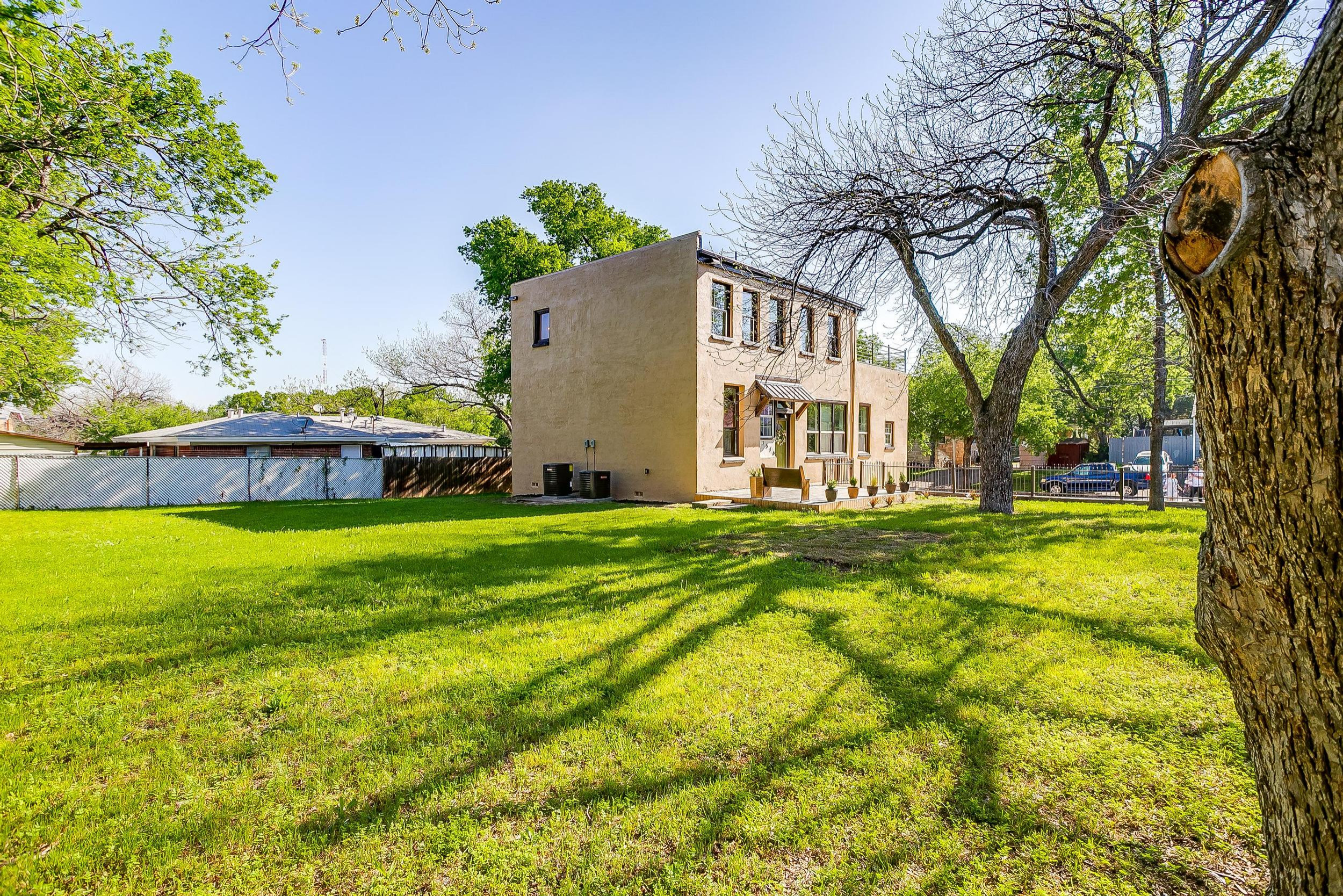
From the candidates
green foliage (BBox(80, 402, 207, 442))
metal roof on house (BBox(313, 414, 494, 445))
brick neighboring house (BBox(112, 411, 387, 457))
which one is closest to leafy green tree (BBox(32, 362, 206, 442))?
green foliage (BBox(80, 402, 207, 442))

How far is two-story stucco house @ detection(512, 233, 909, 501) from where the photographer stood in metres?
15.5

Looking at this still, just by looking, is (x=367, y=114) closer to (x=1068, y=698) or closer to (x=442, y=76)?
(x=442, y=76)


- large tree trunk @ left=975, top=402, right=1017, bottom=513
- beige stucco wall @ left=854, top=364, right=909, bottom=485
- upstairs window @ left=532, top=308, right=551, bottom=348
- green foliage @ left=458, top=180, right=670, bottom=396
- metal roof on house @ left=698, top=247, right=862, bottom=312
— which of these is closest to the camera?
metal roof on house @ left=698, top=247, right=862, bottom=312

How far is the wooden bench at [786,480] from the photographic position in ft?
44.3

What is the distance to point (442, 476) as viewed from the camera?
24.0 meters

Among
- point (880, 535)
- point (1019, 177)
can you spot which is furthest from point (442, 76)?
point (1019, 177)

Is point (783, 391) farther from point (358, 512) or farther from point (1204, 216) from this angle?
point (1204, 216)

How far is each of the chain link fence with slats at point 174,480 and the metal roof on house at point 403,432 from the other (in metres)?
6.34

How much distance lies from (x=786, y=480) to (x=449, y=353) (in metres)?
21.9

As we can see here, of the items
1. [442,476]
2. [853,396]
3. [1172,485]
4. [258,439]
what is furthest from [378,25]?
[258,439]

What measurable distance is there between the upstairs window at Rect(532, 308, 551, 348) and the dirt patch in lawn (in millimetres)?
12265

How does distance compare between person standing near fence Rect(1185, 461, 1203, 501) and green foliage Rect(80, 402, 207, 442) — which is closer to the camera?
person standing near fence Rect(1185, 461, 1203, 501)

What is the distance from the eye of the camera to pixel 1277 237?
Result: 4.24 ft

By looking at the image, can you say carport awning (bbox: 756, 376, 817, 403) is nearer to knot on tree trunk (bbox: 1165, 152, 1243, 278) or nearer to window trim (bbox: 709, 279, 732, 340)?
window trim (bbox: 709, 279, 732, 340)
